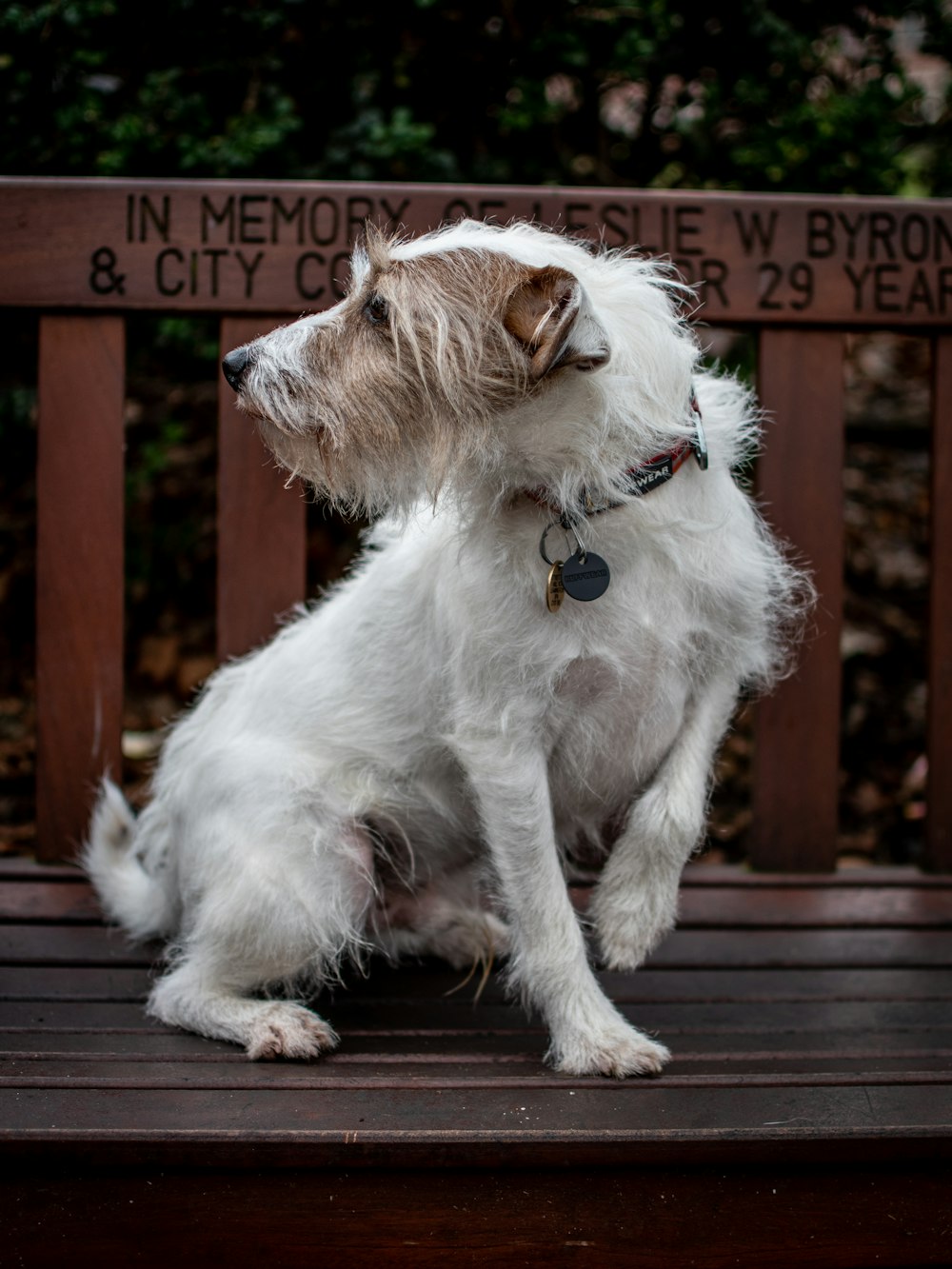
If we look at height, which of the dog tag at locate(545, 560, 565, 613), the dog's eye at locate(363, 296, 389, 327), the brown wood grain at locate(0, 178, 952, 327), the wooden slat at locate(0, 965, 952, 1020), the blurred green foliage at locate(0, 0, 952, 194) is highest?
the blurred green foliage at locate(0, 0, 952, 194)

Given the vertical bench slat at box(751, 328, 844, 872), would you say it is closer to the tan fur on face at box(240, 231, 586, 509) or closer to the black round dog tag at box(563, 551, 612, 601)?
the black round dog tag at box(563, 551, 612, 601)

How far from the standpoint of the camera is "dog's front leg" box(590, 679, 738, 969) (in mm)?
2104

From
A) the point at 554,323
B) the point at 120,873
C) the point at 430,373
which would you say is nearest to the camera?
the point at 554,323

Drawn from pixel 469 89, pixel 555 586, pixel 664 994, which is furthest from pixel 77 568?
pixel 469 89

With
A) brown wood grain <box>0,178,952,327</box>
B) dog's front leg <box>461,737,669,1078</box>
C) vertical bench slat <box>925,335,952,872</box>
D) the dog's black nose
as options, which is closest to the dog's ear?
the dog's black nose

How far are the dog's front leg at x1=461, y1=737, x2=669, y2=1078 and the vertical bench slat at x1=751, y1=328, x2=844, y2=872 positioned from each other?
949mm

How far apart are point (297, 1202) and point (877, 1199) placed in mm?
853

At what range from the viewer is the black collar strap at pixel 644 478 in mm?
2021

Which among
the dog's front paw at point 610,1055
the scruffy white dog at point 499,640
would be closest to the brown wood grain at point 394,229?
the scruffy white dog at point 499,640

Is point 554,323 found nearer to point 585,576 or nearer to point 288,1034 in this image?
point 585,576

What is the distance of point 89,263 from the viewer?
271 centimetres

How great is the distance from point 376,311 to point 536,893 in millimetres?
1029

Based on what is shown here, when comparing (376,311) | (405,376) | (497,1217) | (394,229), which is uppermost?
(394,229)

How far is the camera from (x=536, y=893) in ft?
6.87
